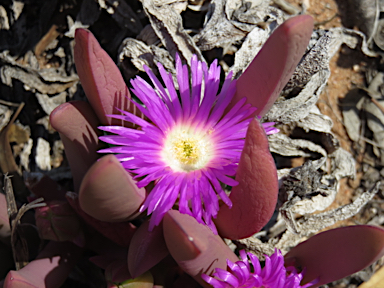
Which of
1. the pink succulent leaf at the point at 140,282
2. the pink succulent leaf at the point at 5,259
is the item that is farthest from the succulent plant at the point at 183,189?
the pink succulent leaf at the point at 5,259

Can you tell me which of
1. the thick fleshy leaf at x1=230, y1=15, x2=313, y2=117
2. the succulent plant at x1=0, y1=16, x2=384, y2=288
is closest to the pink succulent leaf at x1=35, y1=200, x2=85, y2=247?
the succulent plant at x1=0, y1=16, x2=384, y2=288

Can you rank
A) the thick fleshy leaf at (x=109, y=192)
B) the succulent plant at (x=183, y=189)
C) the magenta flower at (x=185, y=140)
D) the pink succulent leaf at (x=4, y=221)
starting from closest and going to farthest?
the thick fleshy leaf at (x=109, y=192), the succulent plant at (x=183, y=189), the magenta flower at (x=185, y=140), the pink succulent leaf at (x=4, y=221)

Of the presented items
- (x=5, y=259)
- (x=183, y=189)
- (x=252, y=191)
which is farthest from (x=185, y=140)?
(x=5, y=259)

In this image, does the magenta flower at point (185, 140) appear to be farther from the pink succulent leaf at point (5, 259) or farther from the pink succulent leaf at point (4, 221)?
the pink succulent leaf at point (5, 259)

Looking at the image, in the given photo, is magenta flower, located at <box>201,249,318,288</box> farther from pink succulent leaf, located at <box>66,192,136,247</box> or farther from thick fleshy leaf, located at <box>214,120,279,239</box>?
pink succulent leaf, located at <box>66,192,136,247</box>

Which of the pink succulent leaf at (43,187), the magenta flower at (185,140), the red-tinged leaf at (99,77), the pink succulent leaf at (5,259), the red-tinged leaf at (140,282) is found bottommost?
the pink succulent leaf at (5,259)
